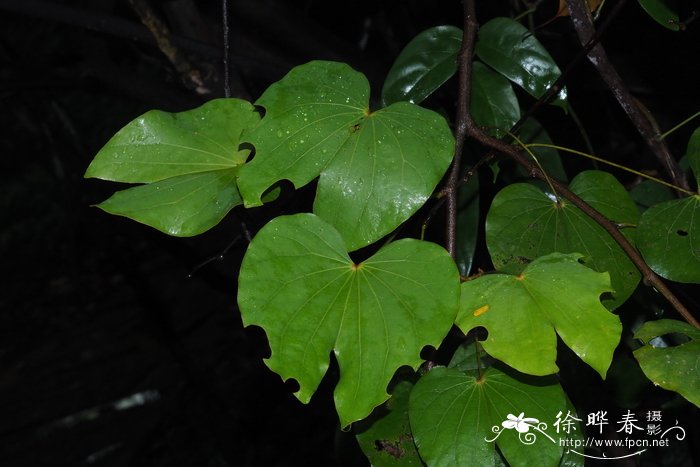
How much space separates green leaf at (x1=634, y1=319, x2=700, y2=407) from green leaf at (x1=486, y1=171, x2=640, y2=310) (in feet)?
0.38

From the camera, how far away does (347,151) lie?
763mm

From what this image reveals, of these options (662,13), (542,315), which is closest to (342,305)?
(542,315)

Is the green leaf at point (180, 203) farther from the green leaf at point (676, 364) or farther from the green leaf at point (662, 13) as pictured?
the green leaf at point (662, 13)

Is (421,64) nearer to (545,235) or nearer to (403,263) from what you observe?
(545,235)

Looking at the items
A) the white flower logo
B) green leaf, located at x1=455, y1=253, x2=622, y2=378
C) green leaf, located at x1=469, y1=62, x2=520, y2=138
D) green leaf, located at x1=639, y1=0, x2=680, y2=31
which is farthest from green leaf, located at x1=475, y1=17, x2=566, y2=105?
the white flower logo

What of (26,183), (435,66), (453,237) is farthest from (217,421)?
(26,183)

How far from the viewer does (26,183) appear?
15.8 feet

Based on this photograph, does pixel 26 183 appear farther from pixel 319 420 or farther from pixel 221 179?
pixel 221 179

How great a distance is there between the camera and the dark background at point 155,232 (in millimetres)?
1576

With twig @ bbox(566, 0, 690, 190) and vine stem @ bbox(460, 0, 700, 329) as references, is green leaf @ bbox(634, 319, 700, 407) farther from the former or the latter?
twig @ bbox(566, 0, 690, 190)

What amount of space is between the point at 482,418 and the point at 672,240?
1.00 feet

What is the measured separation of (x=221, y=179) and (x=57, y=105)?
1.47 meters

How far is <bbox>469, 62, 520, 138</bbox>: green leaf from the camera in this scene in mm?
1103

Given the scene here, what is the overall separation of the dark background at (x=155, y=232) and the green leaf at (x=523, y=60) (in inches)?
9.4
